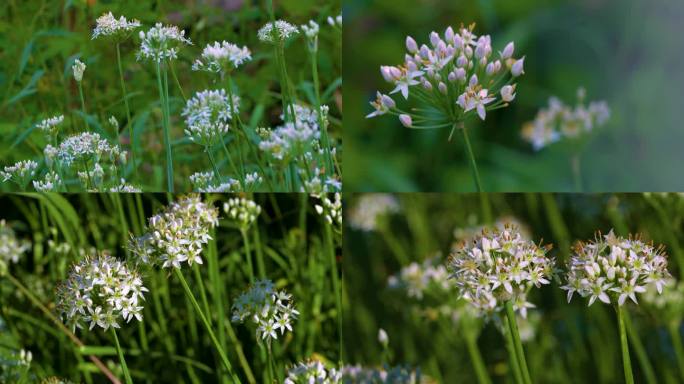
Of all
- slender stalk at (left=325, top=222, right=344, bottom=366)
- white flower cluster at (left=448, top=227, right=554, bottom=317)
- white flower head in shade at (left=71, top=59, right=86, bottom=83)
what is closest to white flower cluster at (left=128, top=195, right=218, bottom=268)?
slender stalk at (left=325, top=222, right=344, bottom=366)

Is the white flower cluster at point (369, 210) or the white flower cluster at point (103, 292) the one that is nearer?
the white flower cluster at point (103, 292)

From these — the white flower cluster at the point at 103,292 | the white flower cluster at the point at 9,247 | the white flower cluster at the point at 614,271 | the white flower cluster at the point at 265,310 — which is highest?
the white flower cluster at the point at 9,247

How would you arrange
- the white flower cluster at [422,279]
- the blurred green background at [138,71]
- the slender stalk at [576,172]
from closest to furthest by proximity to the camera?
the blurred green background at [138,71]
the white flower cluster at [422,279]
the slender stalk at [576,172]

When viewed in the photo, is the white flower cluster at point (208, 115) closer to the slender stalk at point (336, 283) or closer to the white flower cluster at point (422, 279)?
the slender stalk at point (336, 283)

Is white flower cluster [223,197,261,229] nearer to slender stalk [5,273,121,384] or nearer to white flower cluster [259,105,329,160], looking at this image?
white flower cluster [259,105,329,160]

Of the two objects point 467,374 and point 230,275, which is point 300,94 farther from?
point 467,374

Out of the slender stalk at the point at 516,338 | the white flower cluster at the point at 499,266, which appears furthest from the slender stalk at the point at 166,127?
the slender stalk at the point at 516,338

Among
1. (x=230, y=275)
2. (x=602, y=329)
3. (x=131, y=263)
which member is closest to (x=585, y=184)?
(x=602, y=329)
